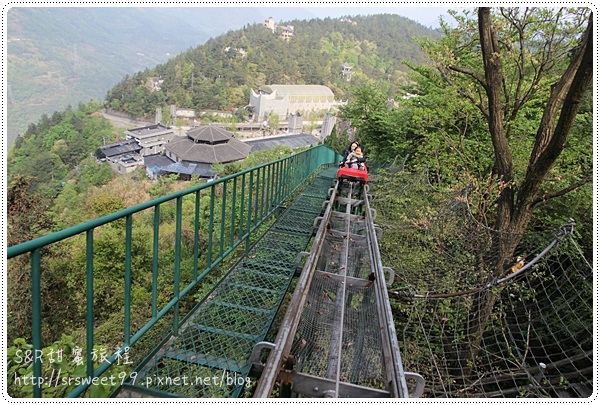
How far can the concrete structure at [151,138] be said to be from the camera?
53.6 m

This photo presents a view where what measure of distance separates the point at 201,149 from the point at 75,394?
46358mm

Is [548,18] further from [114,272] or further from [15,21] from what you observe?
[15,21]

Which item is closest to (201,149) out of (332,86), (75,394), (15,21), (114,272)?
(114,272)

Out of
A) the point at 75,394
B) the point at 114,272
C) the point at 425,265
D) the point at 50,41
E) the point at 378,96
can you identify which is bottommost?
the point at 114,272

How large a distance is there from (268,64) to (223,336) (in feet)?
358

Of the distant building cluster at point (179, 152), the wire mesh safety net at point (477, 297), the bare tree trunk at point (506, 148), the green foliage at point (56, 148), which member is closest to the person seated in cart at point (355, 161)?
the wire mesh safety net at point (477, 297)

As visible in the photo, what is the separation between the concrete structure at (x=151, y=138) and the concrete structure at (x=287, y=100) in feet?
86.2

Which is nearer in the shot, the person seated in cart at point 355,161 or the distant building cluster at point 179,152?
the person seated in cart at point 355,161

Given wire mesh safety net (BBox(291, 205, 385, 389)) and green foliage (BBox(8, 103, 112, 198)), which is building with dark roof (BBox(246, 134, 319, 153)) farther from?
wire mesh safety net (BBox(291, 205, 385, 389))

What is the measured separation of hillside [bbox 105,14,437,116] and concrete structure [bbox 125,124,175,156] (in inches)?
1030

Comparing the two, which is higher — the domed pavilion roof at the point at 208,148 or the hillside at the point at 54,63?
the hillside at the point at 54,63

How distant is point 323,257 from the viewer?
3789 millimetres

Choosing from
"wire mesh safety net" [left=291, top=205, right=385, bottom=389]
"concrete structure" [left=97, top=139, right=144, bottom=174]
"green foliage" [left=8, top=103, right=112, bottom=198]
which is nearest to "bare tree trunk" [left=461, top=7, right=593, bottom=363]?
"wire mesh safety net" [left=291, top=205, right=385, bottom=389]

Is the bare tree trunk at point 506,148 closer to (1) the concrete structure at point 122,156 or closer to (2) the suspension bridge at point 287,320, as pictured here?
(2) the suspension bridge at point 287,320
